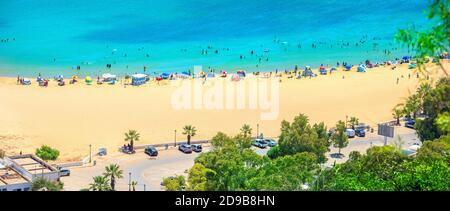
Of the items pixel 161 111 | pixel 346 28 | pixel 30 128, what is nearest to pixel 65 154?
pixel 30 128

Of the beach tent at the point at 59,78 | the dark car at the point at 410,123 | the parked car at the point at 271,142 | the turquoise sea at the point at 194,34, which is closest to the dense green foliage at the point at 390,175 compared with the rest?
the parked car at the point at 271,142

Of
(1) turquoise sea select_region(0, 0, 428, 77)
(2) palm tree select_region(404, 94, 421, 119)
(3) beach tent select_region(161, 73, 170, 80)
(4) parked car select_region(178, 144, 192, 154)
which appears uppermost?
(1) turquoise sea select_region(0, 0, 428, 77)

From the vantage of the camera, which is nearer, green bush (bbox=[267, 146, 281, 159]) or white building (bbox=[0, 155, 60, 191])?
white building (bbox=[0, 155, 60, 191])

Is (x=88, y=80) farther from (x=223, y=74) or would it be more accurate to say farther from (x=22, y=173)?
(x=22, y=173)

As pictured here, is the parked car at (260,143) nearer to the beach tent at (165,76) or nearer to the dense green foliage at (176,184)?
the dense green foliage at (176,184)

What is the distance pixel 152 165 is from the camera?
14.8m

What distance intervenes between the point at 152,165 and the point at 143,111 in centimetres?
626

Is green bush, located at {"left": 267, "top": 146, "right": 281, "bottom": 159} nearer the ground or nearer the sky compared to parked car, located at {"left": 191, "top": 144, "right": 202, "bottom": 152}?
nearer the sky

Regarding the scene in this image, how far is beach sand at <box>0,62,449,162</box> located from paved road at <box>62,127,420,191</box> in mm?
1150

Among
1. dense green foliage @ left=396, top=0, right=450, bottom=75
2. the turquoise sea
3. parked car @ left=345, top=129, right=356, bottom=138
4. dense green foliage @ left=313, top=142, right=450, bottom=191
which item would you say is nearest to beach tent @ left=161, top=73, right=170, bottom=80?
the turquoise sea

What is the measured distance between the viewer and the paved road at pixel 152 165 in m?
13.2

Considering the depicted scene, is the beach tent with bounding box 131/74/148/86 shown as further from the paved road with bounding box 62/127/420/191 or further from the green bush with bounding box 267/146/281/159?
the green bush with bounding box 267/146/281/159

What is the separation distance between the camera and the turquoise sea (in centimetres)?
3152
